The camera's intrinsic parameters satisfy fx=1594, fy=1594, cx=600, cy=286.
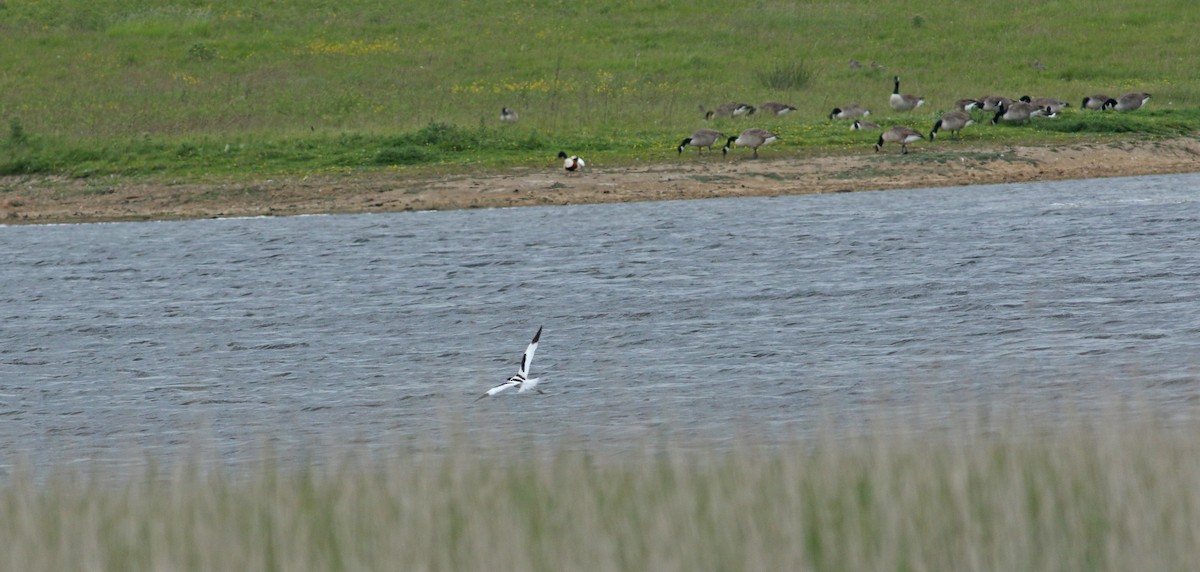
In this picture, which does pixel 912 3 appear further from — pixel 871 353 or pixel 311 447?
pixel 311 447

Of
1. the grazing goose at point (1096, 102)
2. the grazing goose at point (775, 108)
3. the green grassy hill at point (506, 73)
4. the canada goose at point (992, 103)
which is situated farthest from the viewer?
the grazing goose at point (775, 108)

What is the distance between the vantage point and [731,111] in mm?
35750

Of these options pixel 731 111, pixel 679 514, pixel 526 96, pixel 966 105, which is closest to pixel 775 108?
pixel 731 111

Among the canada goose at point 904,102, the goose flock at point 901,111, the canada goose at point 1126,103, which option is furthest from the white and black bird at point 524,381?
the canada goose at point 1126,103

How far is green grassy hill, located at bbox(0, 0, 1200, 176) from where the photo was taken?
32688 millimetres

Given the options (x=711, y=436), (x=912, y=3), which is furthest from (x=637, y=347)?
(x=912, y=3)

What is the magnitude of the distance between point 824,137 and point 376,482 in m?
24.6

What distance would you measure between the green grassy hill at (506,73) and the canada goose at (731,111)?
36 cm

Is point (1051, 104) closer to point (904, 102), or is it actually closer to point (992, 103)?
point (992, 103)

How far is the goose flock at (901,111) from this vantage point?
99.8 feet

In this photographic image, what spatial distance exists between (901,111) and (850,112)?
5.23ft

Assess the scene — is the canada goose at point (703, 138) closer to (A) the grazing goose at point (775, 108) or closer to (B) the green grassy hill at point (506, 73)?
(B) the green grassy hill at point (506, 73)

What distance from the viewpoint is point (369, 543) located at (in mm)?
7496

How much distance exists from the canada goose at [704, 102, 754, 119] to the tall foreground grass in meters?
26.9
